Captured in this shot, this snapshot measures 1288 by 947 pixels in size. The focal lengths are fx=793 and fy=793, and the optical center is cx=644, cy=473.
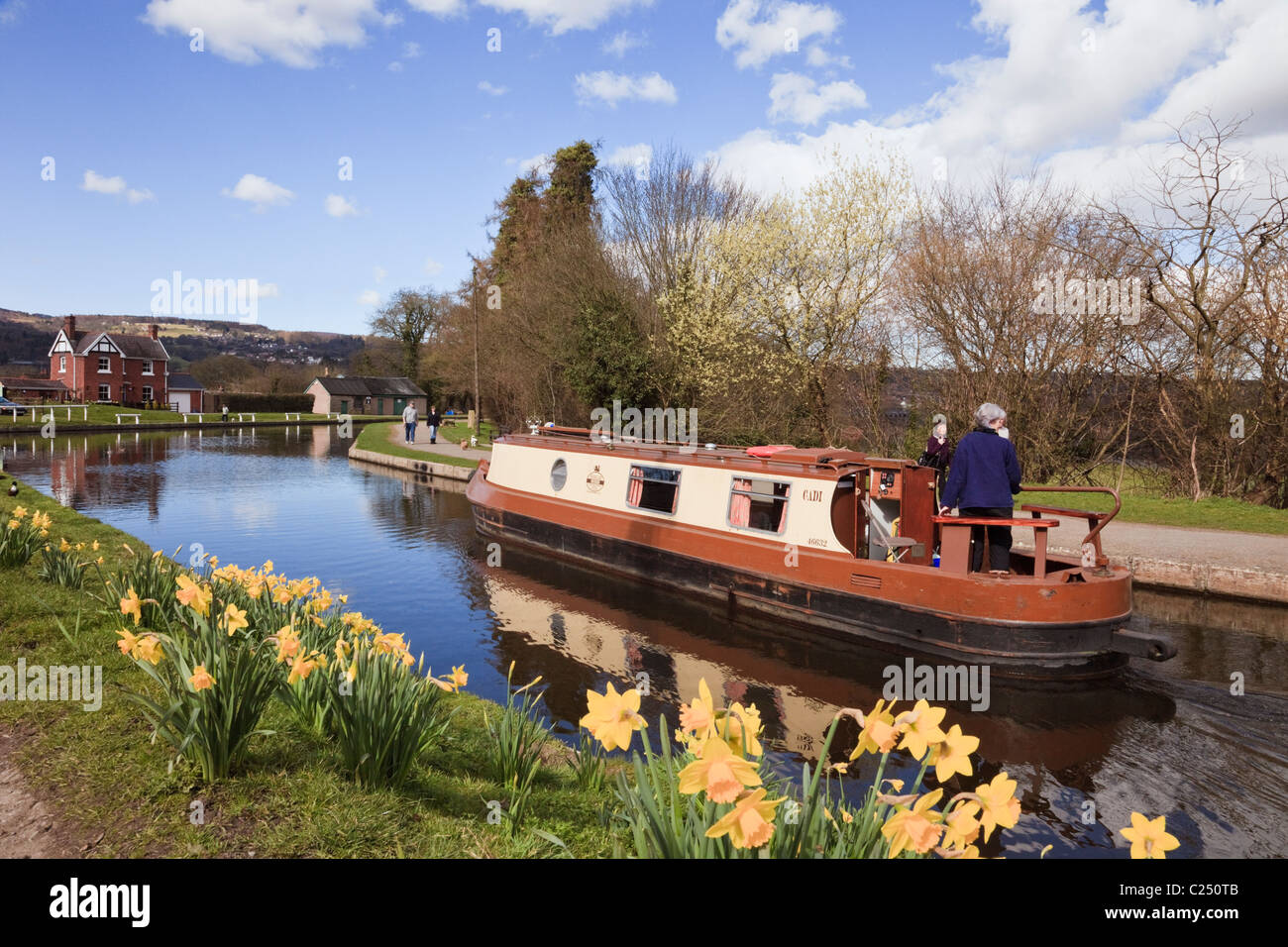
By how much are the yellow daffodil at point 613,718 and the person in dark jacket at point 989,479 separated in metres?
6.37

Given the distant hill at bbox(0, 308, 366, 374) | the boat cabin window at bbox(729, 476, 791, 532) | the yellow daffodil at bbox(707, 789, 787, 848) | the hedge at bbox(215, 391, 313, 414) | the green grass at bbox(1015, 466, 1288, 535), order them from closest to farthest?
the yellow daffodil at bbox(707, 789, 787, 848) → the boat cabin window at bbox(729, 476, 791, 532) → the green grass at bbox(1015, 466, 1288, 535) → the hedge at bbox(215, 391, 313, 414) → the distant hill at bbox(0, 308, 366, 374)

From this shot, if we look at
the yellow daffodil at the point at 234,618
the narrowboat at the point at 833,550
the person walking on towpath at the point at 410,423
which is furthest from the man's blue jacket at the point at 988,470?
the person walking on towpath at the point at 410,423

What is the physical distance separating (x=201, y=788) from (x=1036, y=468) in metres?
17.5

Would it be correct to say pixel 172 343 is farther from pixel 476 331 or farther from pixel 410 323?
pixel 476 331

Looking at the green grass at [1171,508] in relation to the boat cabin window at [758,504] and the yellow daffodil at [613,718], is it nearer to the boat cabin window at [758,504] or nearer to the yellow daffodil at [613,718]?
the boat cabin window at [758,504]

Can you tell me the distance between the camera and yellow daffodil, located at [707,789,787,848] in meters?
1.68

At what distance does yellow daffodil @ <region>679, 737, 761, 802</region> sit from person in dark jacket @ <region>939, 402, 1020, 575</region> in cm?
647

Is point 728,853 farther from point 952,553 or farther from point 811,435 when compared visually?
point 811,435

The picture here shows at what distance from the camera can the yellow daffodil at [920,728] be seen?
2.04 metres

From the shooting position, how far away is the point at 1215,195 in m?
15.1

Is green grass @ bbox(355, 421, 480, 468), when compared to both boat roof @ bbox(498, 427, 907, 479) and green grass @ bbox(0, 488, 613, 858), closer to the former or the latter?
boat roof @ bbox(498, 427, 907, 479)

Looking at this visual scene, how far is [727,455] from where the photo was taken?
10953 mm

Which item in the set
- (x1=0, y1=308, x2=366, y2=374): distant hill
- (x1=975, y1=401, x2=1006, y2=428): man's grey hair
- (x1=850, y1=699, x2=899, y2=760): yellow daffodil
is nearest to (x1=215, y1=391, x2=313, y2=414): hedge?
(x1=0, y1=308, x2=366, y2=374): distant hill

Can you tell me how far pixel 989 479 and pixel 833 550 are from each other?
2.00m
